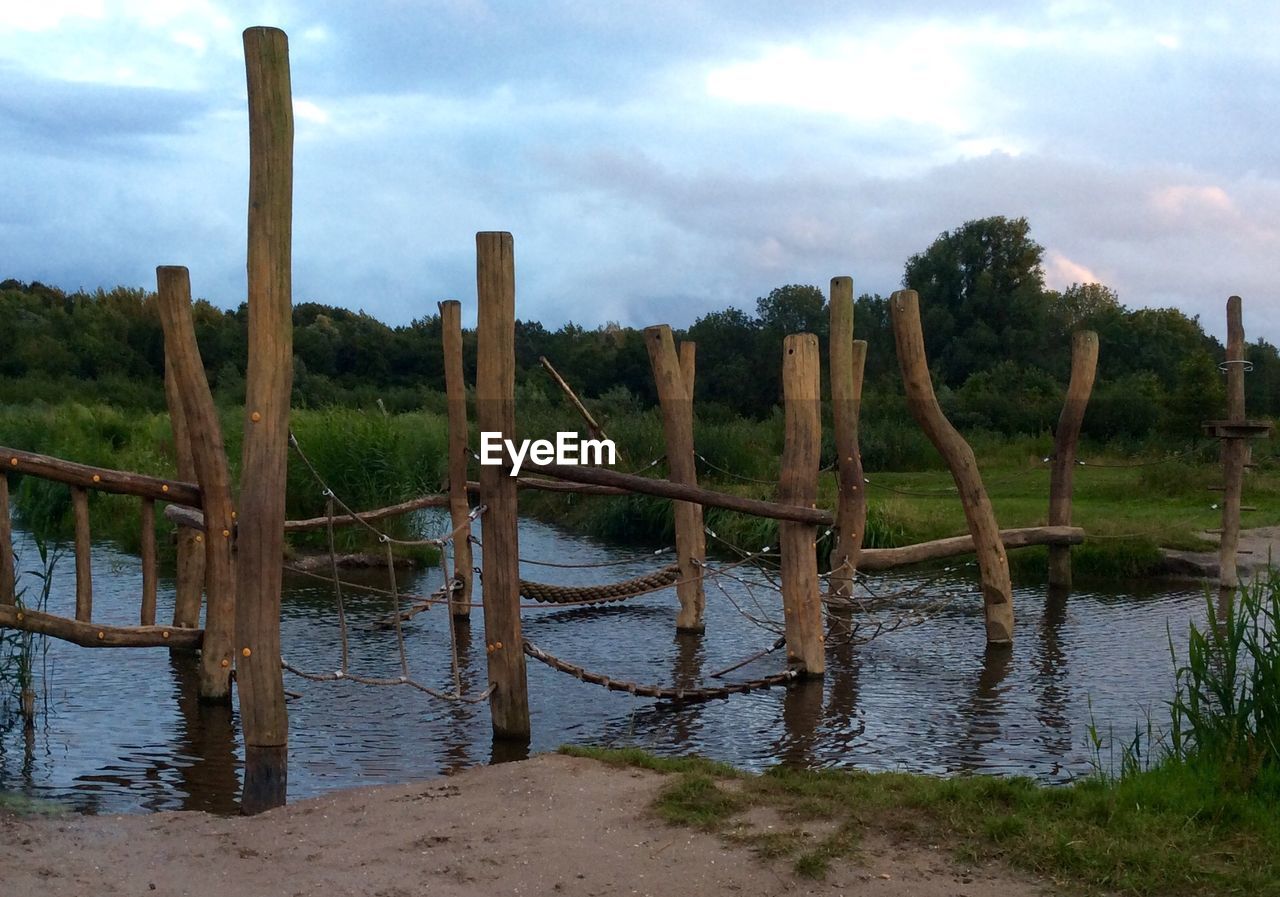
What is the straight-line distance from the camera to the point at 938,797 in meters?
5.88

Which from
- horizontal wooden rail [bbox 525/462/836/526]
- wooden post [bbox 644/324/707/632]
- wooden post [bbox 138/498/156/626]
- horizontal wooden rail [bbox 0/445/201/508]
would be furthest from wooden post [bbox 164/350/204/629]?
wooden post [bbox 644/324/707/632]

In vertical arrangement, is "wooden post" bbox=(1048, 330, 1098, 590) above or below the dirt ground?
above

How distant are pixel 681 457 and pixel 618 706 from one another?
3.01 metres

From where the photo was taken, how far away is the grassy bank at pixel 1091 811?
200 inches

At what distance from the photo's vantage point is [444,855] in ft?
17.8

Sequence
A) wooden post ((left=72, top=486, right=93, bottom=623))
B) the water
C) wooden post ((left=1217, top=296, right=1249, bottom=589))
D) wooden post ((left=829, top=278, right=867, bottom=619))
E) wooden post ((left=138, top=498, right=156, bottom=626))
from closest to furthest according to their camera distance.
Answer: the water
wooden post ((left=72, top=486, right=93, bottom=623))
wooden post ((left=138, top=498, right=156, bottom=626))
wooden post ((left=829, top=278, right=867, bottom=619))
wooden post ((left=1217, top=296, right=1249, bottom=589))

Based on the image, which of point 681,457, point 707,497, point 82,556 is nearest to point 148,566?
point 82,556

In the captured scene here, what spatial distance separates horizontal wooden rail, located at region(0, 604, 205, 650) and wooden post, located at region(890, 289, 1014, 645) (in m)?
5.96

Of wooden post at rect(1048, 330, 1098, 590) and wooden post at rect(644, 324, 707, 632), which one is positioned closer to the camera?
wooden post at rect(644, 324, 707, 632)

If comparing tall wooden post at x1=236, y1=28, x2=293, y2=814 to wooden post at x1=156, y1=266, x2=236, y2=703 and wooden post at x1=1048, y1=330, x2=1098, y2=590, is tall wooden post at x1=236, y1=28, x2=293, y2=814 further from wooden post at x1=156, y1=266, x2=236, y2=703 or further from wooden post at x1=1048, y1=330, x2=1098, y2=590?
wooden post at x1=1048, y1=330, x2=1098, y2=590

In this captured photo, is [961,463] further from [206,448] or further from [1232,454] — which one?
[206,448]

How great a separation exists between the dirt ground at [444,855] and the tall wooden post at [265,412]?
0.41 m

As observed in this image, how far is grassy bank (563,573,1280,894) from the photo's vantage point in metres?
5.07

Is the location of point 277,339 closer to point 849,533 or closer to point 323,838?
point 323,838
